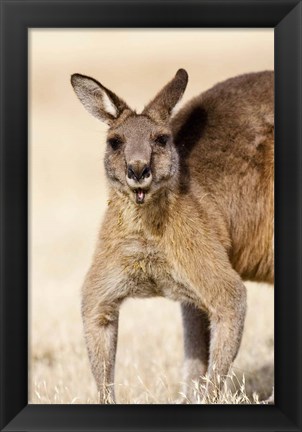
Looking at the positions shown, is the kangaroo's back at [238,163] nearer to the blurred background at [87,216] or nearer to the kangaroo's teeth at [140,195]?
the blurred background at [87,216]

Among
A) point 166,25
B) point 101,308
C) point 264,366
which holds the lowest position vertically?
point 264,366

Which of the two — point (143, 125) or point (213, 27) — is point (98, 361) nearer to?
point (143, 125)

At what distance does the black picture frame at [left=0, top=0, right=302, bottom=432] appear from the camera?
518 centimetres

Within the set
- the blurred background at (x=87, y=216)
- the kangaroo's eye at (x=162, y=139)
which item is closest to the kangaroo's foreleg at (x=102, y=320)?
the blurred background at (x=87, y=216)

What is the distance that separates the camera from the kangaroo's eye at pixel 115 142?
6284mm

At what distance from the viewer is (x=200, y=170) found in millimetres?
6930

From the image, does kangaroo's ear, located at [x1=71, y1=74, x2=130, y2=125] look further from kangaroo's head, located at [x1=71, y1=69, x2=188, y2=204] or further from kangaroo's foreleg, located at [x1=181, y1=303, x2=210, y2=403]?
kangaroo's foreleg, located at [x1=181, y1=303, x2=210, y2=403]

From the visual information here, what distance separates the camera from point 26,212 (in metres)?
5.29

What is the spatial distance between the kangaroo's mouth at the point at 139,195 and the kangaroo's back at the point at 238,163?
0.80 metres

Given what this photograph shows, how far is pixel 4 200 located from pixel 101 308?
1460mm

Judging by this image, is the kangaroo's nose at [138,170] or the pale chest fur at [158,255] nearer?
the kangaroo's nose at [138,170]

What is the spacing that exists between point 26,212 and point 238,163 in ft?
7.30

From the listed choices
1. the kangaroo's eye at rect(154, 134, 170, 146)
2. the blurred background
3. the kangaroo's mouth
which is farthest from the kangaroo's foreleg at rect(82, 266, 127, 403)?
the kangaroo's eye at rect(154, 134, 170, 146)

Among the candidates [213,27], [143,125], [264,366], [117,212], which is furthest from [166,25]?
[264,366]
